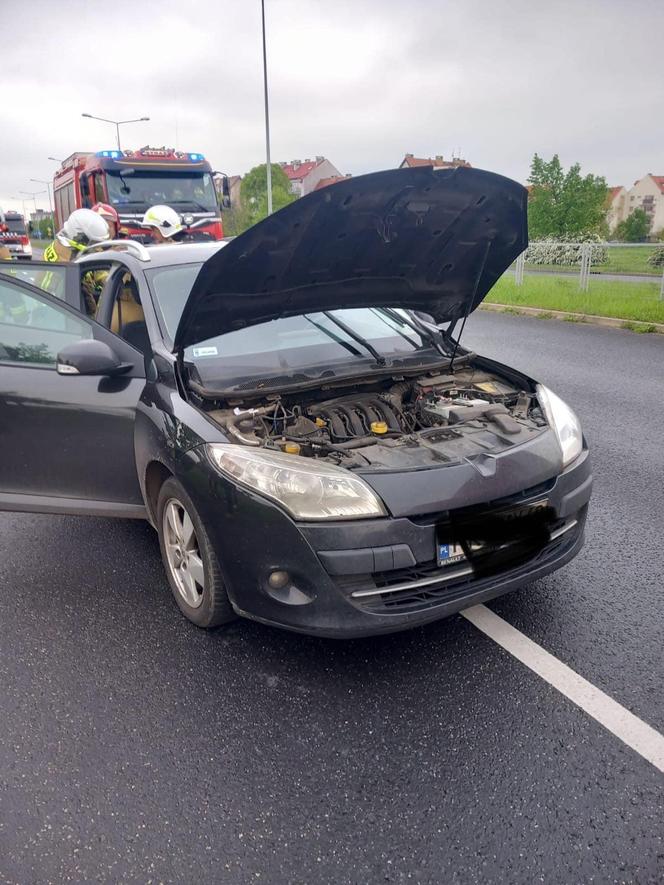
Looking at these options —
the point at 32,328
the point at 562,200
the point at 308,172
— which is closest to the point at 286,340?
the point at 32,328

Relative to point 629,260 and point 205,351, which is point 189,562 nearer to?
point 205,351

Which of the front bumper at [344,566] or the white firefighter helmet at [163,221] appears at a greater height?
the white firefighter helmet at [163,221]

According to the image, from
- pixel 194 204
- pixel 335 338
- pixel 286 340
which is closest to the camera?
pixel 286 340

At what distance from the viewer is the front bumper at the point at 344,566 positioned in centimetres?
242

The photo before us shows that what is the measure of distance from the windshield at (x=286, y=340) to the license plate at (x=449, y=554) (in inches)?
48.3

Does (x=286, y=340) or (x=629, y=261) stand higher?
(x=629, y=261)

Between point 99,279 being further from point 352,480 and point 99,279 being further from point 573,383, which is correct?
point 573,383

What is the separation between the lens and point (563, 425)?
3064 millimetres

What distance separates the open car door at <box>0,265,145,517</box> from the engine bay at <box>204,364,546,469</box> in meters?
0.65

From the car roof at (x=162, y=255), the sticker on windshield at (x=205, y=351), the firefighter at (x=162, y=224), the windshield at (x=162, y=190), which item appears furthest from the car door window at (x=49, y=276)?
the windshield at (x=162, y=190)

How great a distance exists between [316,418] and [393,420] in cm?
36

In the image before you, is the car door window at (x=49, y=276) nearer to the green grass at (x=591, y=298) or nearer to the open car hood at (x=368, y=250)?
the open car hood at (x=368, y=250)

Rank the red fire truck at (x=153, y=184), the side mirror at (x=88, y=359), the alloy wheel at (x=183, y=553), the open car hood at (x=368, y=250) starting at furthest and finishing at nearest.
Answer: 1. the red fire truck at (x=153, y=184)
2. the side mirror at (x=88, y=359)
3. the alloy wheel at (x=183, y=553)
4. the open car hood at (x=368, y=250)

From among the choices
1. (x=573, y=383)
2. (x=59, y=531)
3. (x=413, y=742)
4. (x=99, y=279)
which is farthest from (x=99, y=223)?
(x=413, y=742)
